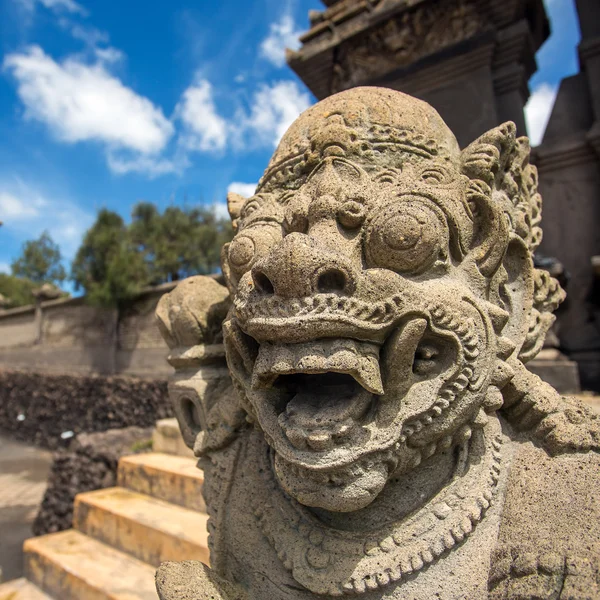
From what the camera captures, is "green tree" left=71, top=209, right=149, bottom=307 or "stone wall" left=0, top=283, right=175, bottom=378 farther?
"green tree" left=71, top=209, right=149, bottom=307

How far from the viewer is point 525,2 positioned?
15.1 ft

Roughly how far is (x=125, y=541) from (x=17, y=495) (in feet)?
12.9

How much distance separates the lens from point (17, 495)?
5871mm

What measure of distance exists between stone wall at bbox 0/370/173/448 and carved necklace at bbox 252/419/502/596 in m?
6.35

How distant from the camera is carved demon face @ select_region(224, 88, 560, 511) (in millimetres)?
1007

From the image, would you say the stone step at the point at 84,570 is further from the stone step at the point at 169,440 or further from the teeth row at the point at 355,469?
the teeth row at the point at 355,469

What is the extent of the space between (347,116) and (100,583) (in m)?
2.73

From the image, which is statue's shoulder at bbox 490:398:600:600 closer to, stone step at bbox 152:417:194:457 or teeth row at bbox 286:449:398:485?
teeth row at bbox 286:449:398:485

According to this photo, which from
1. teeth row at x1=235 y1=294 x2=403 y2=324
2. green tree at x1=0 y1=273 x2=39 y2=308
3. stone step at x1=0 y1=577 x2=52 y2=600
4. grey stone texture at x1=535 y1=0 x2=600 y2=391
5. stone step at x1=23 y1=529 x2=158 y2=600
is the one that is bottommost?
stone step at x1=0 y1=577 x2=52 y2=600

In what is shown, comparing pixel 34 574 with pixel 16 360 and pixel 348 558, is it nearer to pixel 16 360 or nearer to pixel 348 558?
pixel 348 558

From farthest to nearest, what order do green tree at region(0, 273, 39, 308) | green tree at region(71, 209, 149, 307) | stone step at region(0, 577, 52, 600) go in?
green tree at region(0, 273, 39, 308) → green tree at region(71, 209, 149, 307) → stone step at region(0, 577, 52, 600)

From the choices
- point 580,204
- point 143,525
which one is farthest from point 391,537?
point 580,204

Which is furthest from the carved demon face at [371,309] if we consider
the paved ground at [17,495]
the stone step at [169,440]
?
the paved ground at [17,495]

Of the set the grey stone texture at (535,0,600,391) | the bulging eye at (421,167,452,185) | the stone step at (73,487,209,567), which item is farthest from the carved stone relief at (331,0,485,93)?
the stone step at (73,487,209,567)
